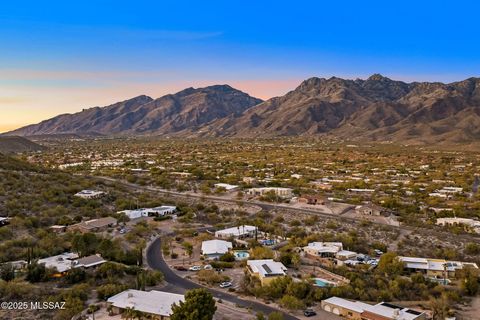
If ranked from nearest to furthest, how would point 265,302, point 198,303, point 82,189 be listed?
point 198,303, point 265,302, point 82,189

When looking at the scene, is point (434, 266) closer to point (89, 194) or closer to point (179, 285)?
point (179, 285)

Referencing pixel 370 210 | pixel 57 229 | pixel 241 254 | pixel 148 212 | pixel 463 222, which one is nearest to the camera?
pixel 241 254

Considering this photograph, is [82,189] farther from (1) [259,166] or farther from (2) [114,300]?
(1) [259,166]

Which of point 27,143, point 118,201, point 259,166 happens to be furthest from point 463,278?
point 27,143

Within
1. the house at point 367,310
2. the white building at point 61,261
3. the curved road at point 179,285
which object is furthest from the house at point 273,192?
the house at point 367,310

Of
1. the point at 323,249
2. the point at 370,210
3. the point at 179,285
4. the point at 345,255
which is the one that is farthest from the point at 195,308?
the point at 370,210

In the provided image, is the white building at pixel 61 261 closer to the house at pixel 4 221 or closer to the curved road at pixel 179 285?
the curved road at pixel 179 285
